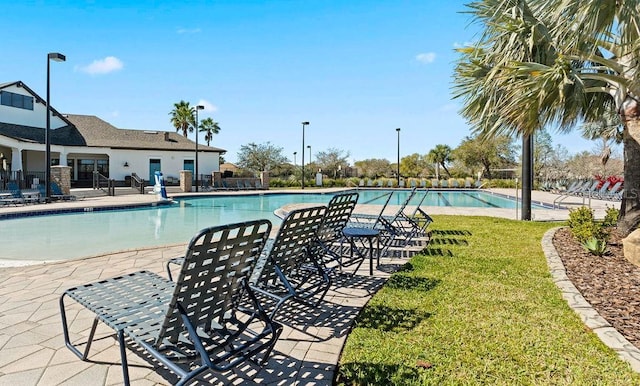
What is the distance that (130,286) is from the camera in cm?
279

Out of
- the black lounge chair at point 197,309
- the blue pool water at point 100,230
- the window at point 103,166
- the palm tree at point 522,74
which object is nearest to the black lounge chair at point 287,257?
the black lounge chair at point 197,309

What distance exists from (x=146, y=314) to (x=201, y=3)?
1383 centimetres

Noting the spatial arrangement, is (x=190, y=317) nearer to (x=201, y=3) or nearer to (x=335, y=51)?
(x=201, y=3)

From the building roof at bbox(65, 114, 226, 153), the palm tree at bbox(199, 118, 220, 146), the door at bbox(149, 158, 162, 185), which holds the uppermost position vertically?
the palm tree at bbox(199, 118, 220, 146)

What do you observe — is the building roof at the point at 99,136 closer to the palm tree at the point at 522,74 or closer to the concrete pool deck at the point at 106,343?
the concrete pool deck at the point at 106,343

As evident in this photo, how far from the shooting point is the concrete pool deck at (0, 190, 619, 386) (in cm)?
234

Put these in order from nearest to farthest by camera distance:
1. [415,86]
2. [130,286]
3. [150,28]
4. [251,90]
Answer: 1. [130,286]
2. [150,28]
3. [415,86]
4. [251,90]

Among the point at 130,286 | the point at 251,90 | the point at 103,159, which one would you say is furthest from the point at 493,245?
the point at 103,159

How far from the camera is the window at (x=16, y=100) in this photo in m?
23.0

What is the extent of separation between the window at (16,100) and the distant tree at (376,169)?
30.4 meters

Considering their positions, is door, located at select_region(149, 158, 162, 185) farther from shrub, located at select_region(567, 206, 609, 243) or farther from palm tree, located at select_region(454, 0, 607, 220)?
shrub, located at select_region(567, 206, 609, 243)

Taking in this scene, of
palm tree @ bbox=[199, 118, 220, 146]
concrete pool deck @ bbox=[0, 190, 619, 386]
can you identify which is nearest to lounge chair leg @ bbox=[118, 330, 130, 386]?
concrete pool deck @ bbox=[0, 190, 619, 386]

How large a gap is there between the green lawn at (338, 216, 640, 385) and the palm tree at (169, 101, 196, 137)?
37.7 meters

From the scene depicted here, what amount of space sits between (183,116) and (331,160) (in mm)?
16366
